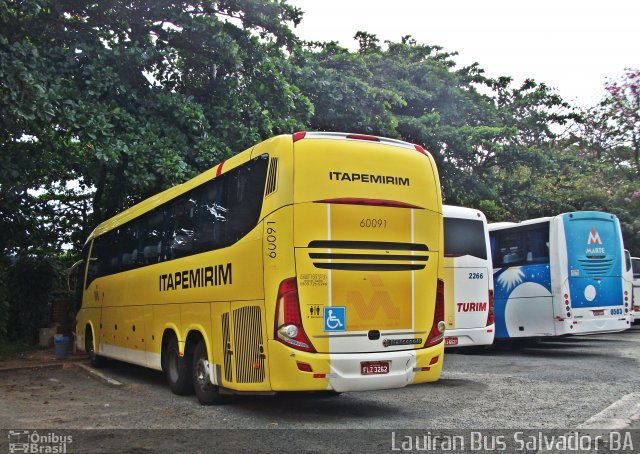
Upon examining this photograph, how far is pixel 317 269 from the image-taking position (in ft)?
23.6

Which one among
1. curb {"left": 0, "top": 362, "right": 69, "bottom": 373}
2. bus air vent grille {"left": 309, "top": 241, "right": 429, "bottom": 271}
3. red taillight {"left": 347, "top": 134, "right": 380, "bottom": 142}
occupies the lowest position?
curb {"left": 0, "top": 362, "right": 69, "bottom": 373}

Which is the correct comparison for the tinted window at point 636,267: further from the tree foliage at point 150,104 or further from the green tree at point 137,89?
the green tree at point 137,89

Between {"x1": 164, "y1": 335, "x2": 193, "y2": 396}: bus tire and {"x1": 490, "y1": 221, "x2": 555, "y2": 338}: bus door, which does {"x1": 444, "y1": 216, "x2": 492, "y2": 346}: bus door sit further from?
{"x1": 164, "y1": 335, "x2": 193, "y2": 396}: bus tire

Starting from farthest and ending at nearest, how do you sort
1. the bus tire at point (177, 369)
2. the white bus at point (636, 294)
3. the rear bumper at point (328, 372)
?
1. the white bus at point (636, 294)
2. the bus tire at point (177, 369)
3. the rear bumper at point (328, 372)

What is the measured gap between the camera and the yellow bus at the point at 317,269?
280 inches

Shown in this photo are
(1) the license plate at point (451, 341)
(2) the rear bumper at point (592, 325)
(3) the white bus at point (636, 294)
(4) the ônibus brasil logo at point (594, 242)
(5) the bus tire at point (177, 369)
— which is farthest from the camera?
(3) the white bus at point (636, 294)

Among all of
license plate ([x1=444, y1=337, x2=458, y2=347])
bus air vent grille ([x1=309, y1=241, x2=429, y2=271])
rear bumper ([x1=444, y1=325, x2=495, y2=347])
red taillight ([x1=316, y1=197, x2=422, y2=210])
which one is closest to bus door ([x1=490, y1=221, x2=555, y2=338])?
rear bumper ([x1=444, y1=325, x2=495, y2=347])

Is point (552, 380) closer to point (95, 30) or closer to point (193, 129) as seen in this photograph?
point (193, 129)

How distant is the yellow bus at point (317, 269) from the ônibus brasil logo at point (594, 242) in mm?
7272

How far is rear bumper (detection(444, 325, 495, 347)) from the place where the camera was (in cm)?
1245

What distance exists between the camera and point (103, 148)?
1177 cm

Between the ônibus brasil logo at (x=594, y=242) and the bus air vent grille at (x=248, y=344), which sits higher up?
the ônibus brasil logo at (x=594, y=242)

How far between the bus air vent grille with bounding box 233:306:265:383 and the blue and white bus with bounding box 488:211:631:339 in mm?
8425

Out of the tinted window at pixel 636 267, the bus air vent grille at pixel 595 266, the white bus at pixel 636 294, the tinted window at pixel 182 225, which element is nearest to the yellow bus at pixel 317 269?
the tinted window at pixel 182 225
